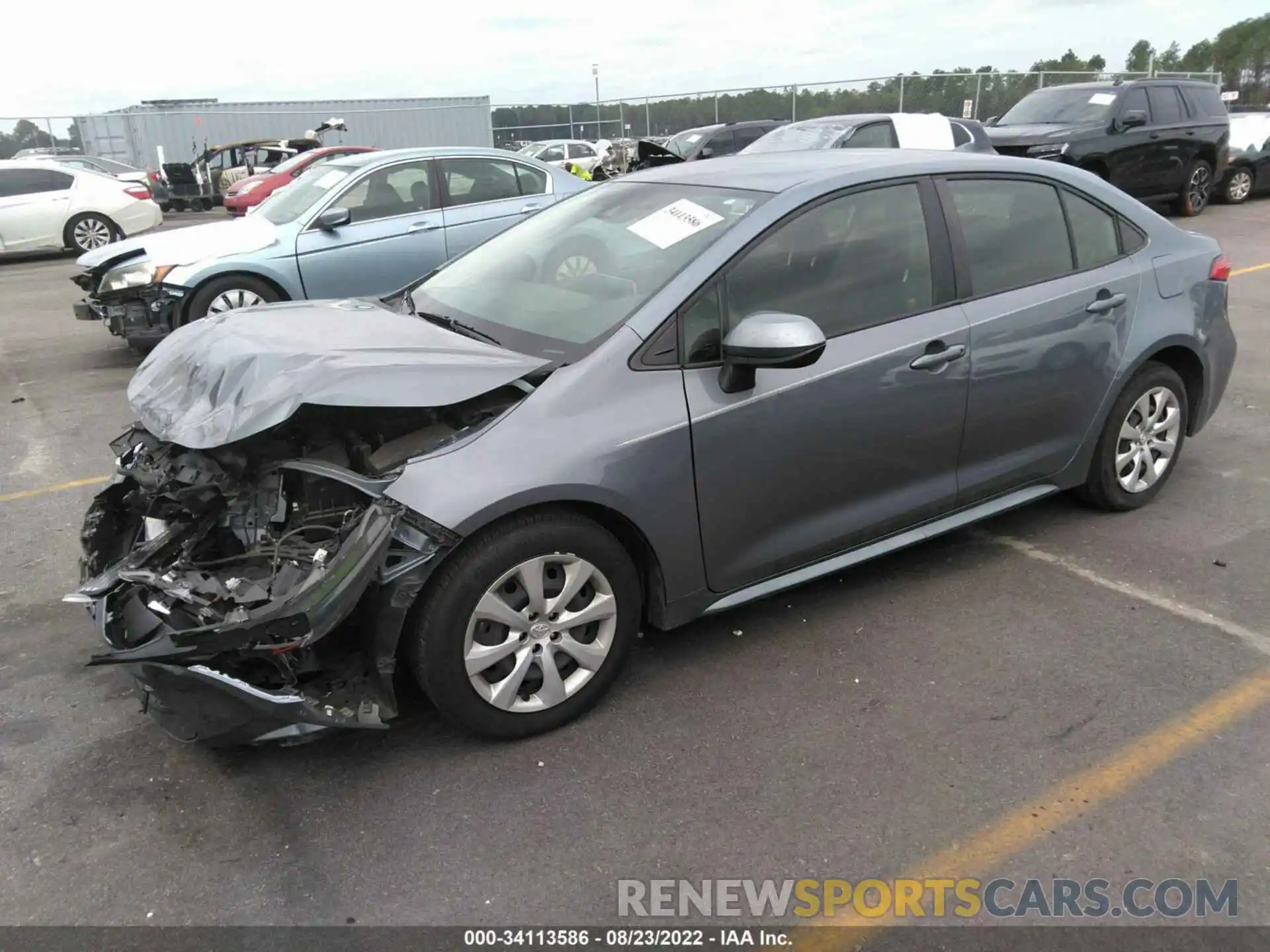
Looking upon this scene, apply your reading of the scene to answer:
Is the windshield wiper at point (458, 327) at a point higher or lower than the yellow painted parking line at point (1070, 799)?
higher

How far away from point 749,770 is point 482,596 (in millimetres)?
951

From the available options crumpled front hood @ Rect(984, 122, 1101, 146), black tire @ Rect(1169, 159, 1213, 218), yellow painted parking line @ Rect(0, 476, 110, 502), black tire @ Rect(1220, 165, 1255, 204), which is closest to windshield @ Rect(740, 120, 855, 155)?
crumpled front hood @ Rect(984, 122, 1101, 146)

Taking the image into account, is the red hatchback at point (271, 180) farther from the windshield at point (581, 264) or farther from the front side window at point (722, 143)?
the windshield at point (581, 264)

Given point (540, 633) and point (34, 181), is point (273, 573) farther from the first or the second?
point (34, 181)

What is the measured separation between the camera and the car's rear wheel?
16.1 metres

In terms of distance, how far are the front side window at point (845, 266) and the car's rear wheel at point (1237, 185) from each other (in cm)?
Result: 1590

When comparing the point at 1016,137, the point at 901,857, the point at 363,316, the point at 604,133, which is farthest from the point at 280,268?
the point at 604,133

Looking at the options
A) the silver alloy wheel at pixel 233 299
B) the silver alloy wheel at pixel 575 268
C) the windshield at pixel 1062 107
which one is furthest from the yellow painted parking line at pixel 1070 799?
the windshield at pixel 1062 107

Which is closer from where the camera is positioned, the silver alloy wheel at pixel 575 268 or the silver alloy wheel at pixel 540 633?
the silver alloy wheel at pixel 540 633

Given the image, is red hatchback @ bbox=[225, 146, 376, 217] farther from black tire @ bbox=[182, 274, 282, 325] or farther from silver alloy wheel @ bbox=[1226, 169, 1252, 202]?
silver alloy wheel @ bbox=[1226, 169, 1252, 202]

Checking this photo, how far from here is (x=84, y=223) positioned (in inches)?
576

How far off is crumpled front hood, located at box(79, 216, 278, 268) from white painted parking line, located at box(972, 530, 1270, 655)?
6.04 metres

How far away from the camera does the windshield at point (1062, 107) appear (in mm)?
13156

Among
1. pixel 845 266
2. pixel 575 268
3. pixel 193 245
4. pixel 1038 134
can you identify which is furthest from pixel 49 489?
pixel 1038 134
